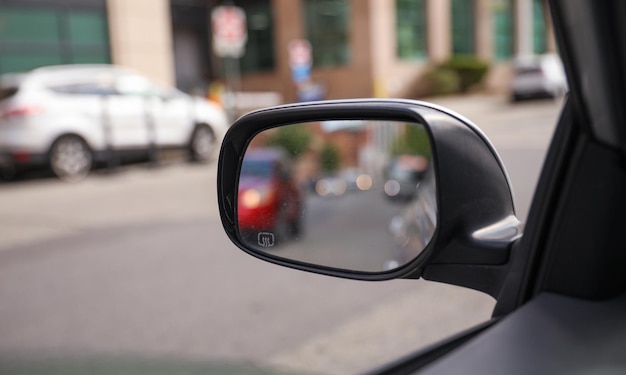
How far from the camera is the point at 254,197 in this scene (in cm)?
195

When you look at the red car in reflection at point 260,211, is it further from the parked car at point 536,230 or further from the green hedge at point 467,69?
the green hedge at point 467,69

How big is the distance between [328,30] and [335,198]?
89.4ft

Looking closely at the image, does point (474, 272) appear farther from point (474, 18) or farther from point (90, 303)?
point (474, 18)

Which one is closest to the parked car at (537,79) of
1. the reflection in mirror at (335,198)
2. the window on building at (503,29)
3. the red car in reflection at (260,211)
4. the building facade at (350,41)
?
the building facade at (350,41)

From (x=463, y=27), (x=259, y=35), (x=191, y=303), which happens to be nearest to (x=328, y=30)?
(x=259, y=35)

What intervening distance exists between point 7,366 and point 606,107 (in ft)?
13.6

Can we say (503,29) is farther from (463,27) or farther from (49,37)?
(49,37)

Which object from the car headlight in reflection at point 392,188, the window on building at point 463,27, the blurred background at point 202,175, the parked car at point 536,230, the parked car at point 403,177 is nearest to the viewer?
the parked car at point 536,230

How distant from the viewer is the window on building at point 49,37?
20062mm

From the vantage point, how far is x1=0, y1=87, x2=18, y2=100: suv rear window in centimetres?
1329

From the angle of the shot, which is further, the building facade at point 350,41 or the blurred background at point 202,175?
the building facade at point 350,41

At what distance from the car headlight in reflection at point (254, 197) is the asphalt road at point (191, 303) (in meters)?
1.40

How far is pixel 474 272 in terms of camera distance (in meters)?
1.40

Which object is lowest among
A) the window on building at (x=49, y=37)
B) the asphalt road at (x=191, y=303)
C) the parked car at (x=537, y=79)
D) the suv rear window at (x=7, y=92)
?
the asphalt road at (x=191, y=303)
